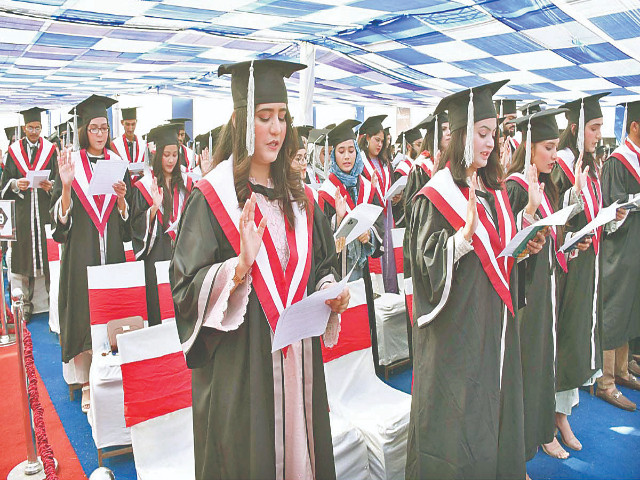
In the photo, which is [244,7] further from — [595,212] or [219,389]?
[219,389]

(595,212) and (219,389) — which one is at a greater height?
(595,212)

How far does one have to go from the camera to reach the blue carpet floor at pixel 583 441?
335 cm

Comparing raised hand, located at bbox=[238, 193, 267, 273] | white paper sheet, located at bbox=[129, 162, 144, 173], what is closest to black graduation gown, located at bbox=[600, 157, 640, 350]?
raised hand, located at bbox=[238, 193, 267, 273]

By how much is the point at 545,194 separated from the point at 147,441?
2645 mm

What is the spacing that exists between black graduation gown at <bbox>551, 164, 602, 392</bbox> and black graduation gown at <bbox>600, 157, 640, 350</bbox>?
698mm

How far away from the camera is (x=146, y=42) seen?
23.6 feet

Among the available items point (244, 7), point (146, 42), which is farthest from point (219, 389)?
point (146, 42)

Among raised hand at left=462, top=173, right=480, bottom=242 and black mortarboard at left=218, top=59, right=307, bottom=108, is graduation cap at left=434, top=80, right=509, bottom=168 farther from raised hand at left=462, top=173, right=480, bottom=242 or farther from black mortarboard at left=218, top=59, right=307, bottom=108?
black mortarboard at left=218, top=59, right=307, bottom=108

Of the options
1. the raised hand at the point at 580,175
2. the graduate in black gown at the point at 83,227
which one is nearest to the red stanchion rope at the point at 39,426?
the graduate in black gown at the point at 83,227

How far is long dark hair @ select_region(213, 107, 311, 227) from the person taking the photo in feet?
6.63

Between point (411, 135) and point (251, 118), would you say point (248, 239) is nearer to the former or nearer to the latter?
point (251, 118)

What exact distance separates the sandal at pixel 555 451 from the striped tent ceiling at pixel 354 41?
11.9 ft

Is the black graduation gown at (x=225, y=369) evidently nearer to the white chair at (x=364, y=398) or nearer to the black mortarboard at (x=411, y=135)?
the white chair at (x=364, y=398)

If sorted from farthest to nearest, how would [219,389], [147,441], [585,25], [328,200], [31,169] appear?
[31,169] → [585,25] → [328,200] → [147,441] → [219,389]
